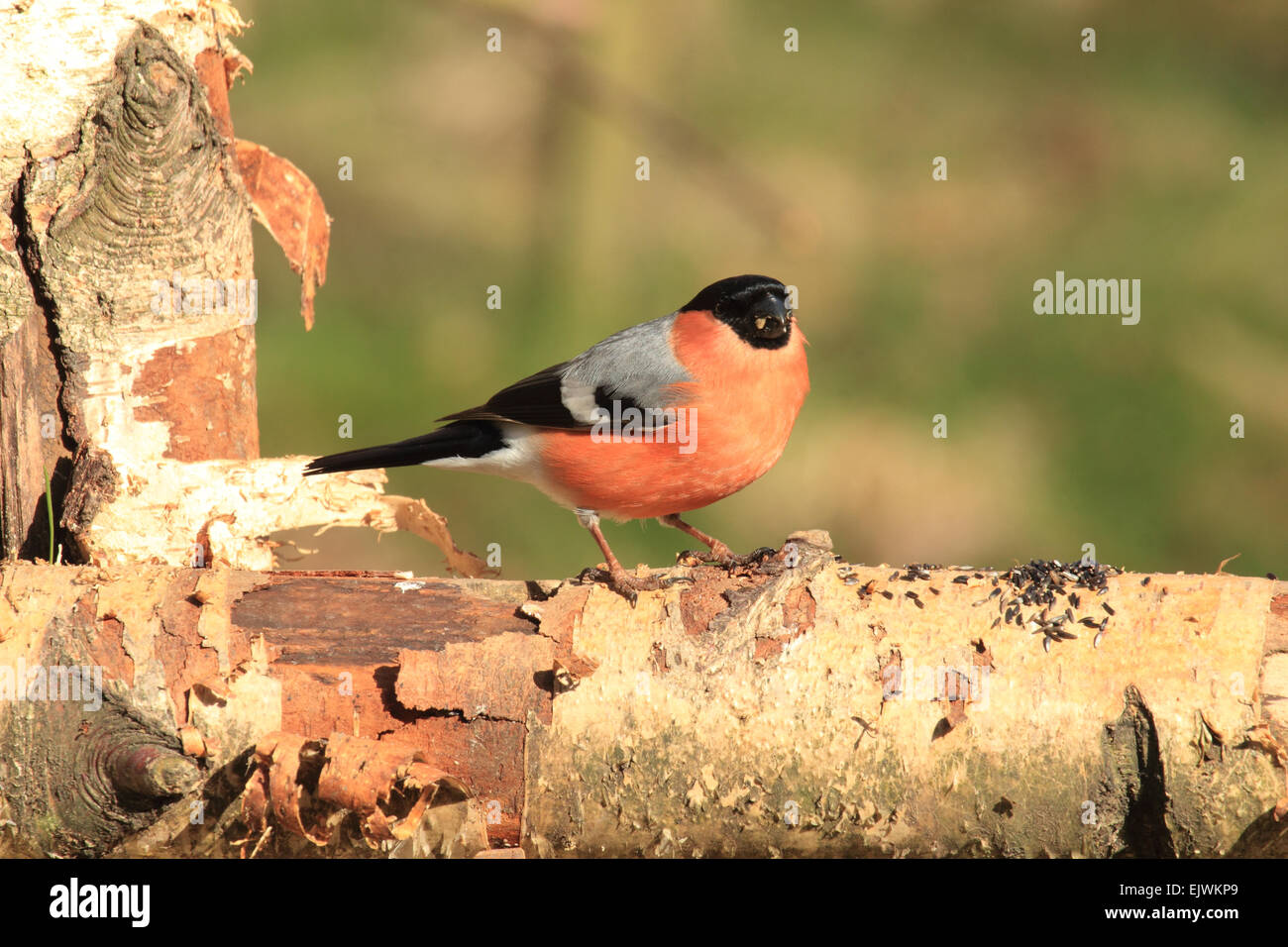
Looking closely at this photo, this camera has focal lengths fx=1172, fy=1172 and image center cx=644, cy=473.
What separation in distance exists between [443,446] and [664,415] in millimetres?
1041

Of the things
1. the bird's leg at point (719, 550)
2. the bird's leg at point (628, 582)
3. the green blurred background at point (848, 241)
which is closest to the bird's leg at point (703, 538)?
the bird's leg at point (719, 550)

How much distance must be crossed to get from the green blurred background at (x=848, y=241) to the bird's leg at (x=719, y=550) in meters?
1.36

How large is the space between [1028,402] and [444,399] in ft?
11.7

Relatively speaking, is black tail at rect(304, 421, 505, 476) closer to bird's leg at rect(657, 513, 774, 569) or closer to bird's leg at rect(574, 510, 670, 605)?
bird's leg at rect(657, 513, 774, 569)

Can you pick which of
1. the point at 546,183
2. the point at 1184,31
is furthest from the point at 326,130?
the point at 1184,31

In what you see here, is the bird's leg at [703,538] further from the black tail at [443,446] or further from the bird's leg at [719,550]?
the black tail at [443,446]

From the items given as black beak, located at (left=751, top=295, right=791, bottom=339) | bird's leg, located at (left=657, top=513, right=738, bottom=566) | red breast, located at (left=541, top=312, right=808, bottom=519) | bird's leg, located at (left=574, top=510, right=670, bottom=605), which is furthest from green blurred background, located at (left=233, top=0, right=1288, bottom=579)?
bird's leg, located at (left=574, top=510, right=670, bottom=605)

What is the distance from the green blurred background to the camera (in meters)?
6.77

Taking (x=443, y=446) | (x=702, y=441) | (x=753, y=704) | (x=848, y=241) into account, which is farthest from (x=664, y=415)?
(x=848, y=241)

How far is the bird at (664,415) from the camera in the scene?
444cm

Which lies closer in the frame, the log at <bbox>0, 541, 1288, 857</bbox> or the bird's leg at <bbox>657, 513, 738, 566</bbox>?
the log at <bbox>0, 541, 1288, 857</bbox>

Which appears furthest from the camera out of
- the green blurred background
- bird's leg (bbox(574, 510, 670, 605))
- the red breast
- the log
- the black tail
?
the green blurred background

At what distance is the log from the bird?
1060 millimetres

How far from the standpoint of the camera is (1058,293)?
7.23 m
